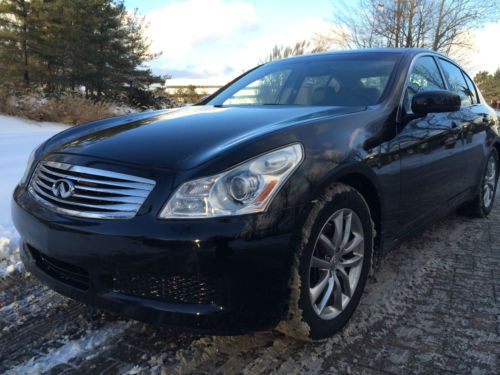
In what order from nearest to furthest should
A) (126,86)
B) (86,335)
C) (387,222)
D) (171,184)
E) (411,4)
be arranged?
(171,184), (86,335), (387,222), (411,4), (126,86)

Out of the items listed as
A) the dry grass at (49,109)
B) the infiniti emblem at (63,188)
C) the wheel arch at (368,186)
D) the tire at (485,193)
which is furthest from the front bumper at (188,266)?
the dry grass at (49,109)

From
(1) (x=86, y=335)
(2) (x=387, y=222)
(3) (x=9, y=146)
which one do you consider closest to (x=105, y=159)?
(1) (x=86, y=335)

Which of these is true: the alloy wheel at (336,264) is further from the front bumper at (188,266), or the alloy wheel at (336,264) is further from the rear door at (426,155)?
the rear door at (426,155)

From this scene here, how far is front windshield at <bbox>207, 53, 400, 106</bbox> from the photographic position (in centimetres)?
292

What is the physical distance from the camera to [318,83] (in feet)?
10.6

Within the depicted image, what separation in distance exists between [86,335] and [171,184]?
38.3 inches

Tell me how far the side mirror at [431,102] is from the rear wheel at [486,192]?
1.84 metres

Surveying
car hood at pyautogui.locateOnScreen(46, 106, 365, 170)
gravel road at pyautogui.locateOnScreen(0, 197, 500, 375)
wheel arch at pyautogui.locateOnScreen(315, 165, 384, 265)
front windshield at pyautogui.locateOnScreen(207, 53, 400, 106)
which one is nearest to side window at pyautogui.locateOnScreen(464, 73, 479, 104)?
front windshield at pyautogui.locateOnScreen(207, 53, 400, 106)

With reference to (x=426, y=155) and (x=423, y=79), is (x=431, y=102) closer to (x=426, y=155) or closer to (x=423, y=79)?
(x=426, y=155)

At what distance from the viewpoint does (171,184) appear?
69.6 inches

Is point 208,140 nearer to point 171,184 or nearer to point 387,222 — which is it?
point 171,184

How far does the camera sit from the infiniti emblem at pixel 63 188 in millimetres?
1929

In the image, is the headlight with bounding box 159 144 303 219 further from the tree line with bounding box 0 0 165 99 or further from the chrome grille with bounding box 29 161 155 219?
the tree line with bounding box 0 0 165 99

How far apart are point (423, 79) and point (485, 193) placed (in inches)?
72.8
